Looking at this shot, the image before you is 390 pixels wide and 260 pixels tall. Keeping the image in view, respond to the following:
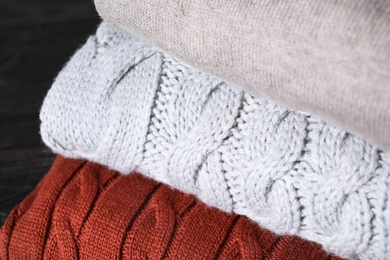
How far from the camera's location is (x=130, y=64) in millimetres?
527

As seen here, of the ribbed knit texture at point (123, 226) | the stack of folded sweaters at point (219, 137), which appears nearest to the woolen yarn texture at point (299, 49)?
the stack of folded sweaters at point (219, 137)

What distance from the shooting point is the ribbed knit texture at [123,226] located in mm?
508

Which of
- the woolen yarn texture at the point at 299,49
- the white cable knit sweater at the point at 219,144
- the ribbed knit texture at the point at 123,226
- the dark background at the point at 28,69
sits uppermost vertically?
the woolen yarn texture at the point at 299,49

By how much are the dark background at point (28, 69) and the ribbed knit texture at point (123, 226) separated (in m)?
0.19

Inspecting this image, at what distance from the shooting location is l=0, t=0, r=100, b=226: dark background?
2.65 feet

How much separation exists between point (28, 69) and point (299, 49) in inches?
27.1

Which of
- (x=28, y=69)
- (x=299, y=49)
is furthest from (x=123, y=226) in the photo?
(x=28, y=69)

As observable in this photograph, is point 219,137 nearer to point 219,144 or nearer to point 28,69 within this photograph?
point 219,144

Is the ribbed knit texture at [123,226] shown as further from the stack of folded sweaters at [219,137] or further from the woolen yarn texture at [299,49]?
the woolen yarn texture at [299,49]

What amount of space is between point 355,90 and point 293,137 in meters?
0.09

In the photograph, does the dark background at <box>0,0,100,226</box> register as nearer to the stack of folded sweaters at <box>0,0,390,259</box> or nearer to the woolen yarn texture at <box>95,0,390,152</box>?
the stack of folded sweaters at <box>0,0,390,259</box>

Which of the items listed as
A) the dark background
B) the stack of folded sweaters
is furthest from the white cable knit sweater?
the dark background

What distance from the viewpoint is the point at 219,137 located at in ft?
1.56

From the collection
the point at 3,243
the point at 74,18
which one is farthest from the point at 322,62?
the point at 74,18
